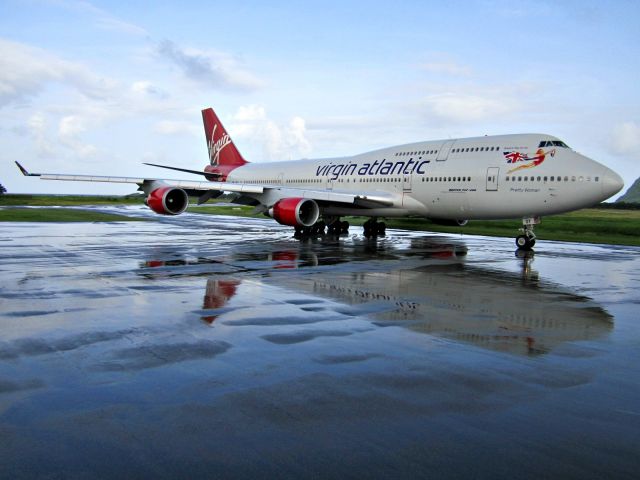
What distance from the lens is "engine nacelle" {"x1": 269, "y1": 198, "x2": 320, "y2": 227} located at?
22125 millimetres

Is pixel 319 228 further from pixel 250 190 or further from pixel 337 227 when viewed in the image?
pixel 250 190

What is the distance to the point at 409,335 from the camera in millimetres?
6875

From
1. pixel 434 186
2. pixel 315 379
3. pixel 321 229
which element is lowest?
pixel 315 379

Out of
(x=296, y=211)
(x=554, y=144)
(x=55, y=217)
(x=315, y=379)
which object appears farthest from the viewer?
(x=55, y=217)

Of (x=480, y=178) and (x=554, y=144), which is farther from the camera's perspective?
(x=480, y=178)

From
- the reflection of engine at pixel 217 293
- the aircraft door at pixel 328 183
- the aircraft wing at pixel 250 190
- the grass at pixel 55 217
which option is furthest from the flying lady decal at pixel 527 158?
the grass at pixel 55 217

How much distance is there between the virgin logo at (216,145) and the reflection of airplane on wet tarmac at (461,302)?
89.8ft

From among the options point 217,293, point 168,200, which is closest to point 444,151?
point 168,200

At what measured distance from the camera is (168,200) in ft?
75.9

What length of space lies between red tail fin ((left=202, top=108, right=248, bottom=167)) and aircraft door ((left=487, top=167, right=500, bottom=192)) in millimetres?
21941

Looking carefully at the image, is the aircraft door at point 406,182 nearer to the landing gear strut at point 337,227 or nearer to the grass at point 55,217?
the landing gear strut at point 337,227

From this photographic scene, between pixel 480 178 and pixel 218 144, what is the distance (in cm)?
2439

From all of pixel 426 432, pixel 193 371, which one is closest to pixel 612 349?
pixel 426 432

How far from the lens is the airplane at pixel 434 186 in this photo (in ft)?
61.7
